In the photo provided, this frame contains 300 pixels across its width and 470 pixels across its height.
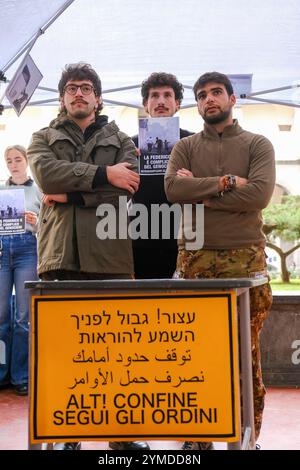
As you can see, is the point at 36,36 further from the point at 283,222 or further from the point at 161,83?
the point at 283,222

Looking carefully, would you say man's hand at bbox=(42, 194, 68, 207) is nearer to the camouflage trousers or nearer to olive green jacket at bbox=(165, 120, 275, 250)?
olive green jacket at bbox=(165, 120, 275, 250)

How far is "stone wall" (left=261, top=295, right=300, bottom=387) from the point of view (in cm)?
446

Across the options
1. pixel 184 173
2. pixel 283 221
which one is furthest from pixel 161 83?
pixel 283 221

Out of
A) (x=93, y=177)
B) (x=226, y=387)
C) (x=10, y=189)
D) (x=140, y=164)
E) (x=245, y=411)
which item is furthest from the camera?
(x=10, y=189)

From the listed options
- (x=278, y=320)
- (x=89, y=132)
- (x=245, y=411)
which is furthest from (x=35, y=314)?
(x=278, y=320)

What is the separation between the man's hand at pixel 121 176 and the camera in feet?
8.64

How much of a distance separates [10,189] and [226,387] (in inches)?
87.9

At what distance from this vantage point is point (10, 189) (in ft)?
12.0

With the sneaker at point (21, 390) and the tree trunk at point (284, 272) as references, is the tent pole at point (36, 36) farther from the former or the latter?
the tree trunk at point (284, 272)

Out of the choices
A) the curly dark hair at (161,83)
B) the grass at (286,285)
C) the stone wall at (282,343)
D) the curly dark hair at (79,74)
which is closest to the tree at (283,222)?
the grass at (286,285)

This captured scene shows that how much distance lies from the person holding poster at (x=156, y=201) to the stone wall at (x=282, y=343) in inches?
66.0

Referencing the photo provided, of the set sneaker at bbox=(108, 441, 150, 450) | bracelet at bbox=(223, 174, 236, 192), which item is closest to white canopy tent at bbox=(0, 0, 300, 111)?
bracelet at bbox=(223, 174, 236, 192)

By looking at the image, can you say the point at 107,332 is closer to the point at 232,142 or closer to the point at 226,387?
the point at 226,387

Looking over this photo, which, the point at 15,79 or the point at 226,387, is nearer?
the point at 226,387
